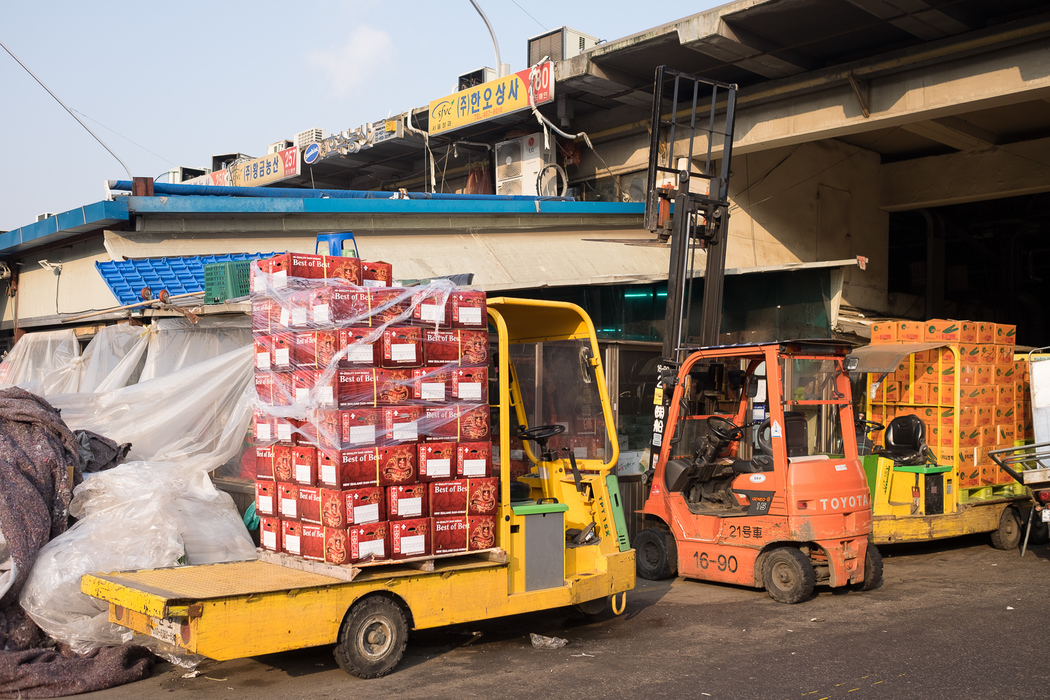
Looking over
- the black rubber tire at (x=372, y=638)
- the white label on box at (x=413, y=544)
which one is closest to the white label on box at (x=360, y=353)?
the white label on box at (x=413, y=544)

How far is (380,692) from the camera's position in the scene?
539 centimetres

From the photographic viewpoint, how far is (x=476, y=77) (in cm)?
1836

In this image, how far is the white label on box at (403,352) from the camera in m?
5.89

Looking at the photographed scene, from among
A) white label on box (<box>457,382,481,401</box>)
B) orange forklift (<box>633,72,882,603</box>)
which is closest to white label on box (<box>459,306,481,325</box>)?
white label on box (<box>457,382,481,401</box>)

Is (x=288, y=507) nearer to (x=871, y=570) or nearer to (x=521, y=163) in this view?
(x=871, y=570)

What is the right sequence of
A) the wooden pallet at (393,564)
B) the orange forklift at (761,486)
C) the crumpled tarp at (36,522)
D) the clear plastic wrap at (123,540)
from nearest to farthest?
1. the crumpled tarp at (36,522)
2. the wooden pallet at (393,564)
3. the clear plastic wrap at (123,540)
4. the orange forklift at (761,486)

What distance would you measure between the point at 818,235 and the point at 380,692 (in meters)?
14.6

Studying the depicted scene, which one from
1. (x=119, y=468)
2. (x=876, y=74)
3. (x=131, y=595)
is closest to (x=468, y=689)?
(x=131, y=595)

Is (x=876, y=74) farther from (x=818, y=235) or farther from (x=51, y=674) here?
(x=51, y=674)

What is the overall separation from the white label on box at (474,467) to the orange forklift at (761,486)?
2974mm

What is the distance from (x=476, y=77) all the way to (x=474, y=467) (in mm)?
13679

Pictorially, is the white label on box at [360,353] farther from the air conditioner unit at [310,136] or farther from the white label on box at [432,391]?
the air conditioner unit at [310,136]

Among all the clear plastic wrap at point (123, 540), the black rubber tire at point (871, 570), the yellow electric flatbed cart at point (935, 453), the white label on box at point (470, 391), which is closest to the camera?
the clear plastic wrap at point (123, 540)

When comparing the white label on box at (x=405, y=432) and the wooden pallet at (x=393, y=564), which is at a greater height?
the white label on box at (x=405, y=432)
